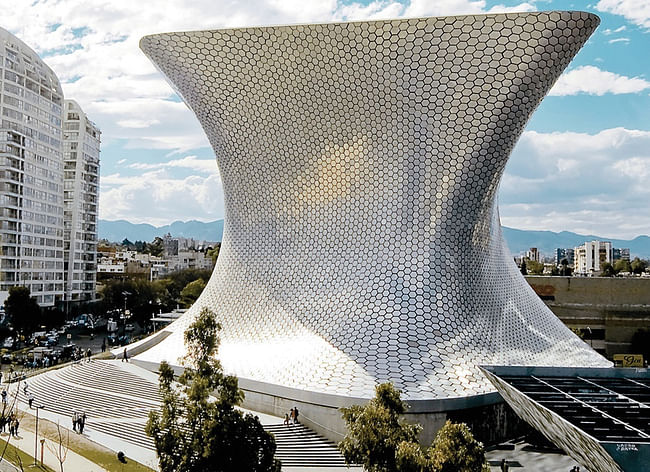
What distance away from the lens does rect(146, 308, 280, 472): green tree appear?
9.97 m

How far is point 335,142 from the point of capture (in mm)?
21516

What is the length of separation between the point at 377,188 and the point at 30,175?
35.4m

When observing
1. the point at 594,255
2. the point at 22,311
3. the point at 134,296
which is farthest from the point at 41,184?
the point at 594,255

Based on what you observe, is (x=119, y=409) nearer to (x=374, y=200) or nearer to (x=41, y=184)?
(x=374, y=200)

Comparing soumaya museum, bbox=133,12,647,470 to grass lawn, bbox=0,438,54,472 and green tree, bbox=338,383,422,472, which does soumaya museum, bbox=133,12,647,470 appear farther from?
green tree, bbox=338,383,422,472

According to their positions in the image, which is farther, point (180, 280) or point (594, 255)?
point (594, 255)

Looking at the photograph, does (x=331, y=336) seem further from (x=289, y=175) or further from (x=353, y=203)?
(x=289, y=175)

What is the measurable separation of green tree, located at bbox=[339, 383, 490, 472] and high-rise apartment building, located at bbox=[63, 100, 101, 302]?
4887 centimetres

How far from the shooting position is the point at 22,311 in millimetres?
39438

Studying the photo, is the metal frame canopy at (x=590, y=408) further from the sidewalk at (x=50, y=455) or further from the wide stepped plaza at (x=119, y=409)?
the sidewalk at (x=50, y=455)

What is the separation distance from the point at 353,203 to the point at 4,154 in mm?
33430

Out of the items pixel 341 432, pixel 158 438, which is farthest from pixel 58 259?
pixel 158 438

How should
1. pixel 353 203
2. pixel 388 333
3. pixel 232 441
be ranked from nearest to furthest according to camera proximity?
1. pixel 232 441
2. pixel 388 333
3. pixel 353 203

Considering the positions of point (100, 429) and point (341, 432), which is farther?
point (100, 429)
